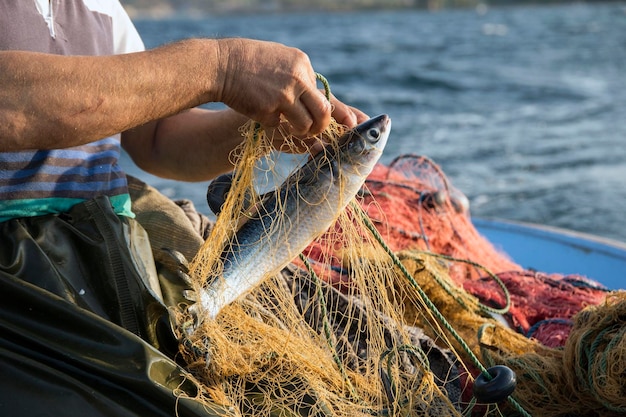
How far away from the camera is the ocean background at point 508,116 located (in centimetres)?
1057

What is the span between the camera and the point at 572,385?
285cm

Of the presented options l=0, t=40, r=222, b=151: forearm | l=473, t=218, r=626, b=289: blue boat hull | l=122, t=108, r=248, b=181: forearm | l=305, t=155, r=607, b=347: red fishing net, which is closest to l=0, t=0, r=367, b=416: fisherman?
l=0, t=40, r=222, b=151: forearm

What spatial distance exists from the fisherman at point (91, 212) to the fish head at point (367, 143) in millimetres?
127

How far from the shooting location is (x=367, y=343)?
2.87 m

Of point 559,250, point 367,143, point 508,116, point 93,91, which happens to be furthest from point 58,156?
point 508,116

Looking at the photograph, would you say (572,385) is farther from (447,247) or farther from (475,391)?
(447,247)

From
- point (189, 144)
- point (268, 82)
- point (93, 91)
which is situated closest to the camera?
point (93, 91)

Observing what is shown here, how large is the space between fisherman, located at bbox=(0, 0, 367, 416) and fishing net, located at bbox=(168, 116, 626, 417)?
175mm

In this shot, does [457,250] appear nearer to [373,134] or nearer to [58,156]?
[373,134]

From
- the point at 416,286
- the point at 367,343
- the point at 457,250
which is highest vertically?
the point at 416,286

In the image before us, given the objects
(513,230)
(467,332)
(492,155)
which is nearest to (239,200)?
(467,332)

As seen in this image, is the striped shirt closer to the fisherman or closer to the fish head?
the fisherman

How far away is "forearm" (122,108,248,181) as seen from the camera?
10.5ft

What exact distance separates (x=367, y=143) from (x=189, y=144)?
3.80ft
